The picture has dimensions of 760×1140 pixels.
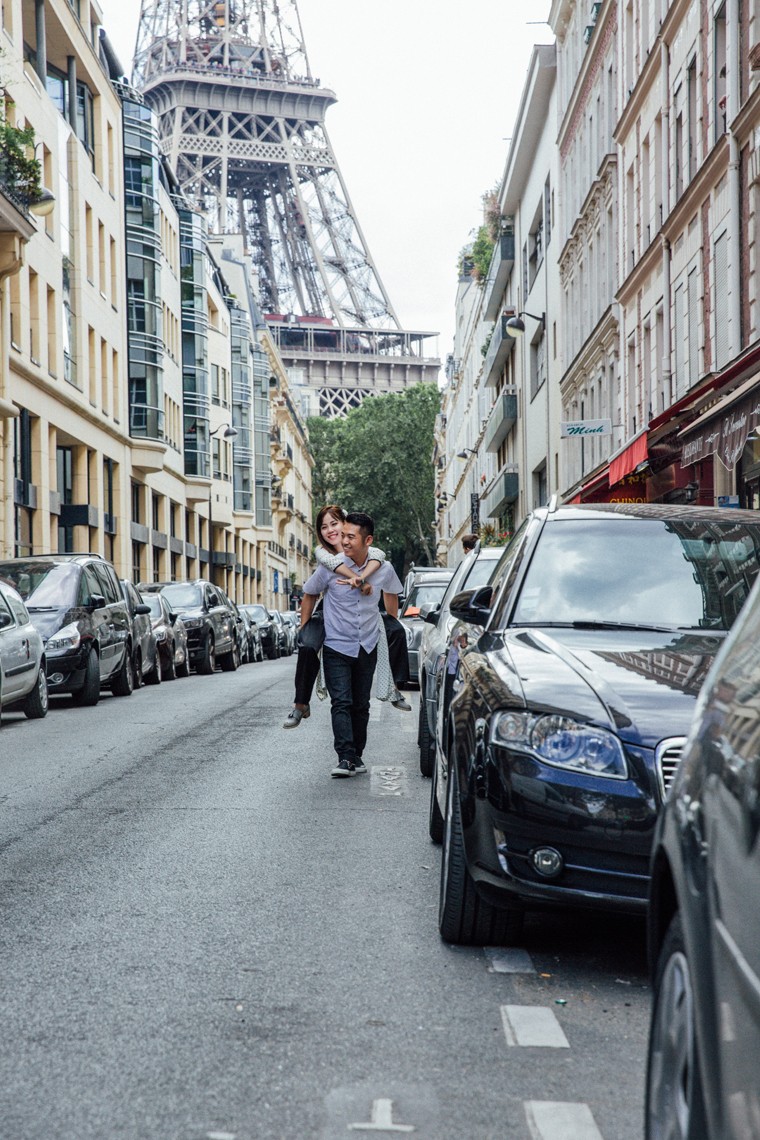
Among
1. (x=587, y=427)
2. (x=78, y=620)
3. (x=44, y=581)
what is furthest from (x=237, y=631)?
(x=78, y=620)

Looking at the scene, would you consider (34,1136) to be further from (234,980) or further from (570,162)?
(570,162)

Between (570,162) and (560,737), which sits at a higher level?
(570,162)

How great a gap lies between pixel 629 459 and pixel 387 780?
1366cm

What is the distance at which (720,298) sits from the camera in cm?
1977

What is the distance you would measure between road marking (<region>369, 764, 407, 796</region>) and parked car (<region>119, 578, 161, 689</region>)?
10.5 m

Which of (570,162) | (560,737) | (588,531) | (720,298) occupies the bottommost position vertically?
(560,737)

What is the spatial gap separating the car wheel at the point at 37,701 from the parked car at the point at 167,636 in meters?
7.82

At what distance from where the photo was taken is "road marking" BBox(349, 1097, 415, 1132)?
3.22 m

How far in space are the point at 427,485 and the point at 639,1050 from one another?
104 metres

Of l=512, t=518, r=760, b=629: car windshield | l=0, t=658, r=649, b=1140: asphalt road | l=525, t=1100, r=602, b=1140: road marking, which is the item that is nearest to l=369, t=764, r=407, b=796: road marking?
l=0, t=658, r=649, b=1140: asphalt road

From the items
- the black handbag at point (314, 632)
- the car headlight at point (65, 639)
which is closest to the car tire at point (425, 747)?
the black handbag at point (314, 632)

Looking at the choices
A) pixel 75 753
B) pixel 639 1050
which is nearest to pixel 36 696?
pixel 75 753

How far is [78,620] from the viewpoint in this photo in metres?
17.4

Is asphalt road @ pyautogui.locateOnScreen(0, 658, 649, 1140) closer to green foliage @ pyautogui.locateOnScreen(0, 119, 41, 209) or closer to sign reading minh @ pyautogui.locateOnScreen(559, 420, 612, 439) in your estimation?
green foliage @ pyautogui.locateOnScreen(0, 119, 41, 209)
